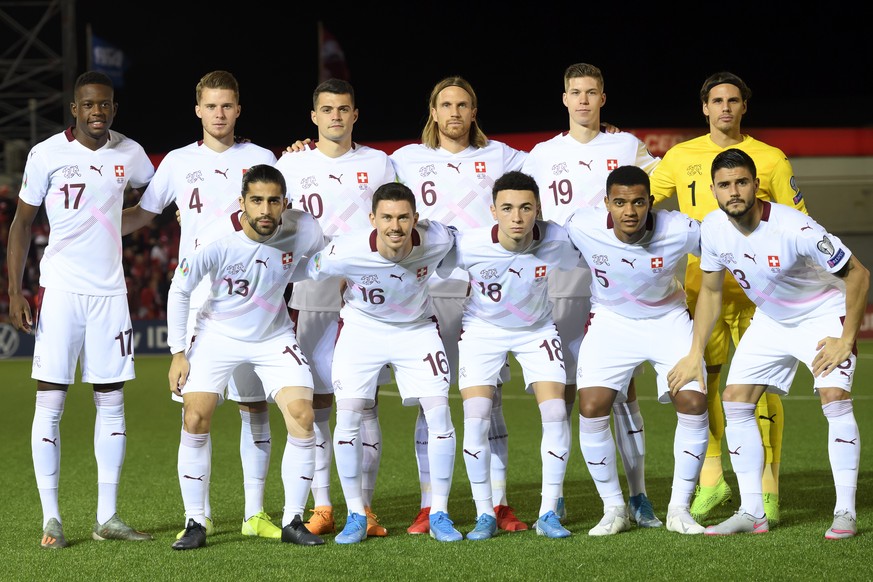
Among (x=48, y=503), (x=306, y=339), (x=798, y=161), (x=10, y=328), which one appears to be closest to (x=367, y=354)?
(x=306, y=339)

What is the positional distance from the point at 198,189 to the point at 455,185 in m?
1.34

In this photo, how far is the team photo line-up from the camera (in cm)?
537

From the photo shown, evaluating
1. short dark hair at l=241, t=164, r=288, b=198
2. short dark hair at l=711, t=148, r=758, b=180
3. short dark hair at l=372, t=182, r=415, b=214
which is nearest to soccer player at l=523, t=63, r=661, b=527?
short dark hair at l=711, t=148, r=758, b=180

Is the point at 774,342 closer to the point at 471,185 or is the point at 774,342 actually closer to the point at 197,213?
the point at 471,185

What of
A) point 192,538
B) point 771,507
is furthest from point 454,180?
point 771,507

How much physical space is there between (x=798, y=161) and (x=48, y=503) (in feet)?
64.1

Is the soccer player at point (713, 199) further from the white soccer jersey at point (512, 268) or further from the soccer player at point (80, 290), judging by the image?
the soccer player at point (80, 290)

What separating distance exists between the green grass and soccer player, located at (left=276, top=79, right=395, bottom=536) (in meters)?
0.52

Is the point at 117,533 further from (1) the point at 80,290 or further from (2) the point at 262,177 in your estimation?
(2) the point at 262,177

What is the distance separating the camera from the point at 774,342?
5418mm

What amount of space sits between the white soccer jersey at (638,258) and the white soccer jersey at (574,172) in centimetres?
39

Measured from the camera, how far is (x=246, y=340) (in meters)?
5.48

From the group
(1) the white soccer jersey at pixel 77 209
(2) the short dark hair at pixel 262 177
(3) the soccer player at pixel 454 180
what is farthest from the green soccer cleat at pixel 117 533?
(2) the short dark hair at pixel 262 177

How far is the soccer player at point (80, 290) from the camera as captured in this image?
5.54 m
